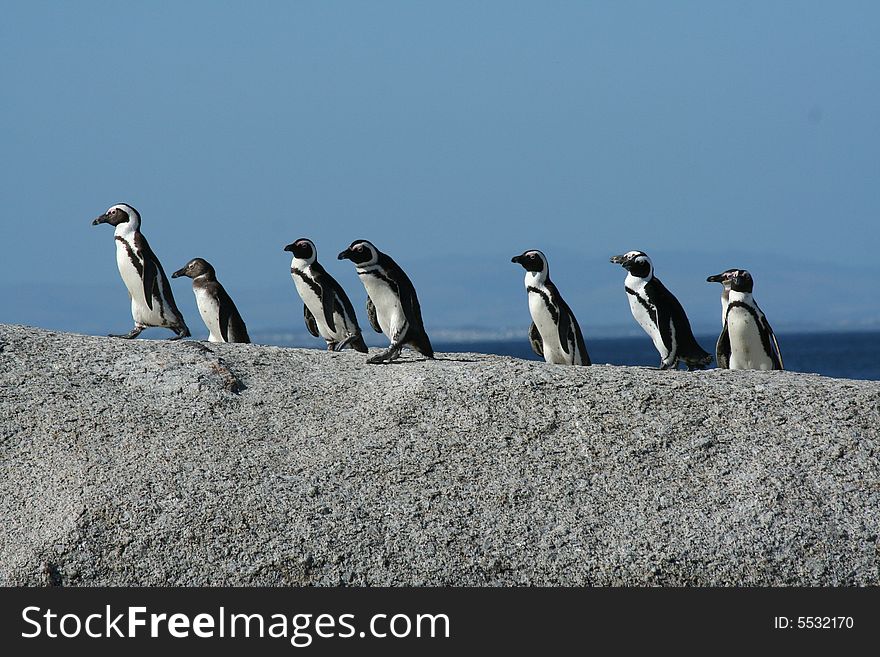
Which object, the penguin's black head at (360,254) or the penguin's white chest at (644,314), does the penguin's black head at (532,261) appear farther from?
the penguin's black head at (360,254)

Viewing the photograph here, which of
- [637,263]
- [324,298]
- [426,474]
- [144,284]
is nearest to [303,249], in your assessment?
[324,298]

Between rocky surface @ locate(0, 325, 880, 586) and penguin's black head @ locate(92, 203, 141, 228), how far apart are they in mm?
1880

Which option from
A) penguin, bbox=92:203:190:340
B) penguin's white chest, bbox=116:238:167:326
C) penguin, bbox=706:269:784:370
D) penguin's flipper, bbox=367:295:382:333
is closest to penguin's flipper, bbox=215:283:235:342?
penguin, bbox=92:203:190:340

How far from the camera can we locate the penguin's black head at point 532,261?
36.3 ft

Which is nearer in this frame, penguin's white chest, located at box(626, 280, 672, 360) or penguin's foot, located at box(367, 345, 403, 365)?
penguin's foot, located at box(367, 345, 403, 365)

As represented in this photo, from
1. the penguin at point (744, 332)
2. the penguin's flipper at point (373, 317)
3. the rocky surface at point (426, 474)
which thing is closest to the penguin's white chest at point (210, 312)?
the penguin's flipper at point (373, 317)

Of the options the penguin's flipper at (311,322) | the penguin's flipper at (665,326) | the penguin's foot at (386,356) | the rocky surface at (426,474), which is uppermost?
the penguin's flipper at (311,322)

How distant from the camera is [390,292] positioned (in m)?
10.1

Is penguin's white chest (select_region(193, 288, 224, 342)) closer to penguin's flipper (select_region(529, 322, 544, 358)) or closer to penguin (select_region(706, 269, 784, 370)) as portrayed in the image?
penguin's flipper (select_region(529, 322, 544, 358))

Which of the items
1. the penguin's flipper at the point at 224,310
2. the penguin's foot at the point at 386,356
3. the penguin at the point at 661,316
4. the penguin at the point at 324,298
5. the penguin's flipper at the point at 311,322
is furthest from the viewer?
the penguin's flipper at the point at 311,322

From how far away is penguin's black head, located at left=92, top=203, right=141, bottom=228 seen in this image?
36.9 feet

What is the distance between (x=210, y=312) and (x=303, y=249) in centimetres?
108

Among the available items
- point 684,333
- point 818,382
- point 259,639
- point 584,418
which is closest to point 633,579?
point 584,418

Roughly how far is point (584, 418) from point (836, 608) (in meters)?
2.23
